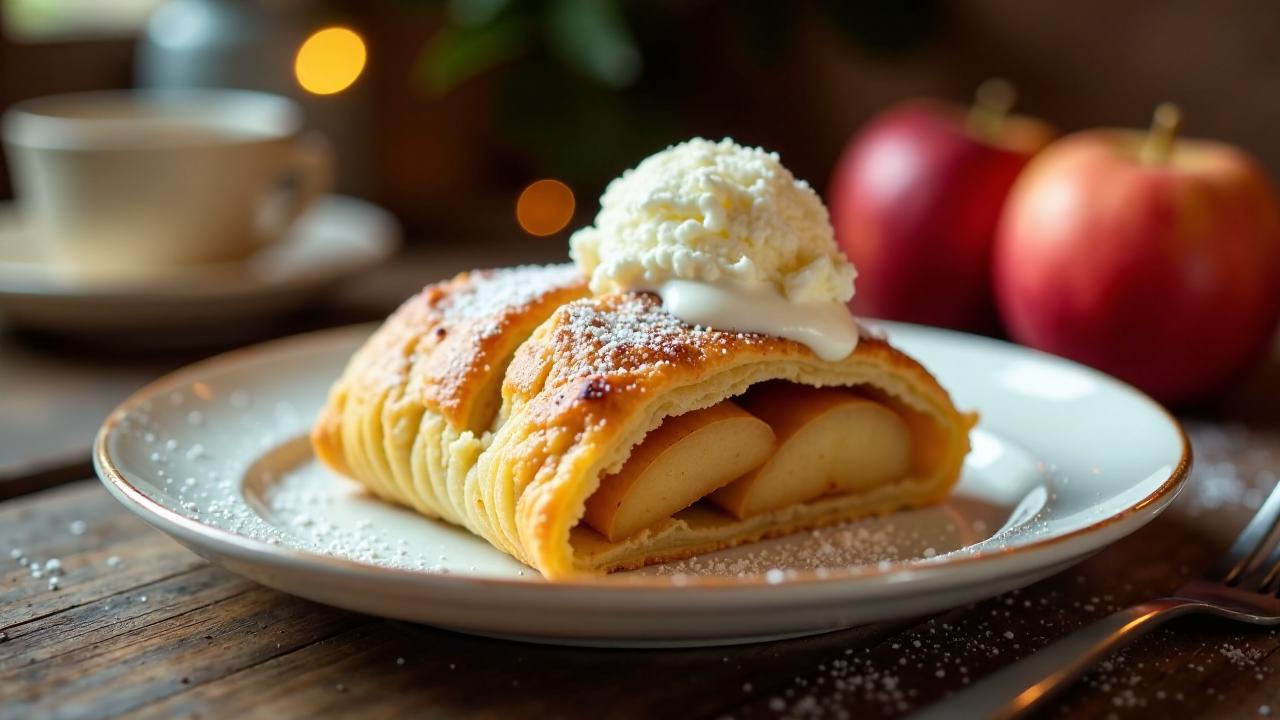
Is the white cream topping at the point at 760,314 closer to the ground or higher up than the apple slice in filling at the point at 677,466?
higher up

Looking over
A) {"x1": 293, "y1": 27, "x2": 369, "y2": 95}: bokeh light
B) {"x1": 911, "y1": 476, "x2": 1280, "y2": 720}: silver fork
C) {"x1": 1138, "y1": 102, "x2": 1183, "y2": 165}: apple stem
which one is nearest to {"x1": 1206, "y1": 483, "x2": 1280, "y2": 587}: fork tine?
{"x1": 911, "y1": 476, "x2": 1280, "y2": 720}: silver fork

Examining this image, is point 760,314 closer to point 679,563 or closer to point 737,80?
point 679,563

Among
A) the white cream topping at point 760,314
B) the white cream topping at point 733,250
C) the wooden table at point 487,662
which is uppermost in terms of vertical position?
the white cream topping at point 733,250

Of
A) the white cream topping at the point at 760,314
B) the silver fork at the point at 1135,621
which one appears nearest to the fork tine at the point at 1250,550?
the silver fork at the point at 1135,621

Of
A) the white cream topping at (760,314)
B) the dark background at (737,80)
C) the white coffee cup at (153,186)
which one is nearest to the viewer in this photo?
the white cream topping at (760,314)

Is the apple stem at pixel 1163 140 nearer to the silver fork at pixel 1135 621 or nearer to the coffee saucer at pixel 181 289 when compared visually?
the silver fork at pixel 1135 621

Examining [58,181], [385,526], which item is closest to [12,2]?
[58,181]
